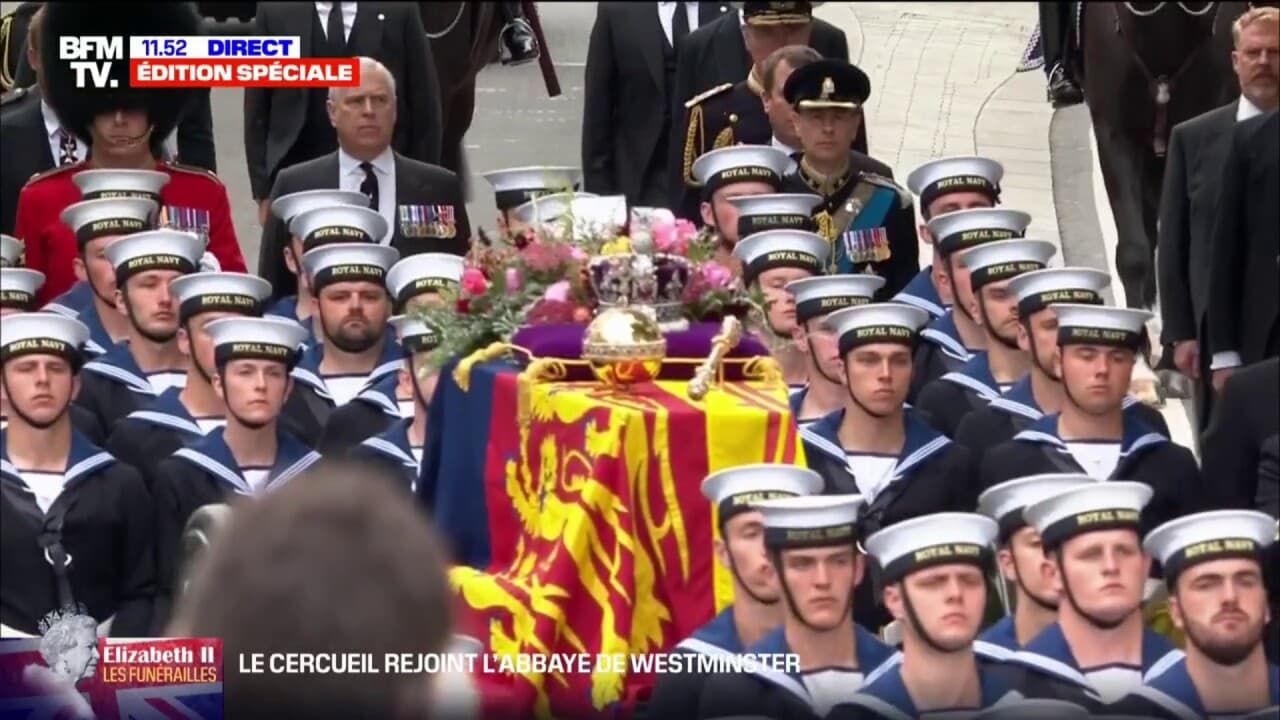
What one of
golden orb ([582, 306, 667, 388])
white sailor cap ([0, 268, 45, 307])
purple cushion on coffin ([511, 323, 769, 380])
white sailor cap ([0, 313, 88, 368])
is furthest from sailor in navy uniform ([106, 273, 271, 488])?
golden orb ([582, 306, 667, 388])

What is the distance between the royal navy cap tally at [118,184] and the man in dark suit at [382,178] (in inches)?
13.3

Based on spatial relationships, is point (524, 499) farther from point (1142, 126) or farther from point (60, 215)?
point (1142, 126)

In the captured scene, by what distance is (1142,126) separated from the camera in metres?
9.73

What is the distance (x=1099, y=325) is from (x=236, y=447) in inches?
76.0

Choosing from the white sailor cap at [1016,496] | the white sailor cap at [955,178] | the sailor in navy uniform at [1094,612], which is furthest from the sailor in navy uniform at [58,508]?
the white sailor cap at [955,178]

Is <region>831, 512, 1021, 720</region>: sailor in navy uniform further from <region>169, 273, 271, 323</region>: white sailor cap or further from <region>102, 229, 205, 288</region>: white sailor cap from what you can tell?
<region>102, 229, 205, 288</region>: white sailor cap

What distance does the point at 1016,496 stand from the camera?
19.2 ft

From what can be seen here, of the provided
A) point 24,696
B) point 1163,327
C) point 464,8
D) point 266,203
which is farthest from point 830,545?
point 464,8

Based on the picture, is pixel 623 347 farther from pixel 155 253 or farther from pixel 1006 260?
pixel 155 253

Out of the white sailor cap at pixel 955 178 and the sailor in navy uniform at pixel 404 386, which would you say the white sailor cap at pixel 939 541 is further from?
the white sailor cap at pixel 955 178

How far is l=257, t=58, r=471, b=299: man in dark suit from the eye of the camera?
8.14 metres

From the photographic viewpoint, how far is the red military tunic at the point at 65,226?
793 centimetres

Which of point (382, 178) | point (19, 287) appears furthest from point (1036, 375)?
point (19, 287)

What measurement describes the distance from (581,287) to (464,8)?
3329 mm
